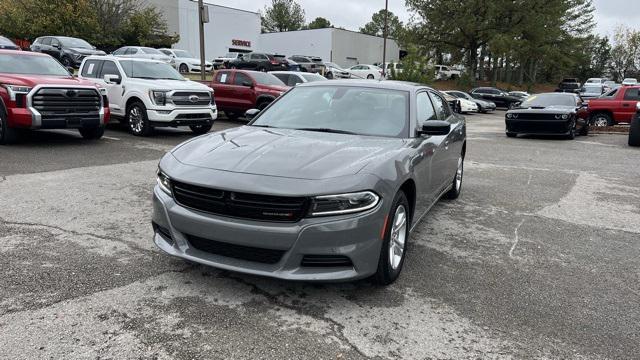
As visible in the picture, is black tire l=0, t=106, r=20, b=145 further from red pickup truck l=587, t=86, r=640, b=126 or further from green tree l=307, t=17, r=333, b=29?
green tree l=307, t=17, r=333, b=29

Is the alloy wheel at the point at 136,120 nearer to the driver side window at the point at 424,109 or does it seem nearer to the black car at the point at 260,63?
the driver side window at the point at 424,109

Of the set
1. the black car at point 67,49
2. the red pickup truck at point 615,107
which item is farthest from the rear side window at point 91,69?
the red pickup truck at point 615,107

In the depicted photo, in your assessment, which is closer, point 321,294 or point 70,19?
point 321,294

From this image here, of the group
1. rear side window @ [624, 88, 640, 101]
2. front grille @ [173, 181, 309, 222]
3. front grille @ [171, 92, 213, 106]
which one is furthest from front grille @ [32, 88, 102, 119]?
rear side window @ [624, 88, 640, 101]

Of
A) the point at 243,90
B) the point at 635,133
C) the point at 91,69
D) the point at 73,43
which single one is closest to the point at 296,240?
the point at 91,69

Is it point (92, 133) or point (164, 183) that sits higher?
point (164, 183)

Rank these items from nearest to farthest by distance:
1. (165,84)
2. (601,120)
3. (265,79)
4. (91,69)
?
(165,84) → (91,69) → (265,79) → (601,120)

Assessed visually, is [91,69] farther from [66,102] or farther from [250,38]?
[250,38]

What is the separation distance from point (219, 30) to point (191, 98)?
46071 millimetres

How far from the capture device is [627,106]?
1720 cm

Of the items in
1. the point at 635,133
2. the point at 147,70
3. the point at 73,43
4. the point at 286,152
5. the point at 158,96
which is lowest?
the point at 635,133

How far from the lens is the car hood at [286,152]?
334 centimetres

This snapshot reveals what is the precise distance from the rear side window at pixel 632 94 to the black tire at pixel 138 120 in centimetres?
1601

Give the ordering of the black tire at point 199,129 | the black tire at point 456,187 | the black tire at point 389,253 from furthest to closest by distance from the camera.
Answer: the black tire at point 199,129, the black tire at point 456,187, the black tire at point 389,253
